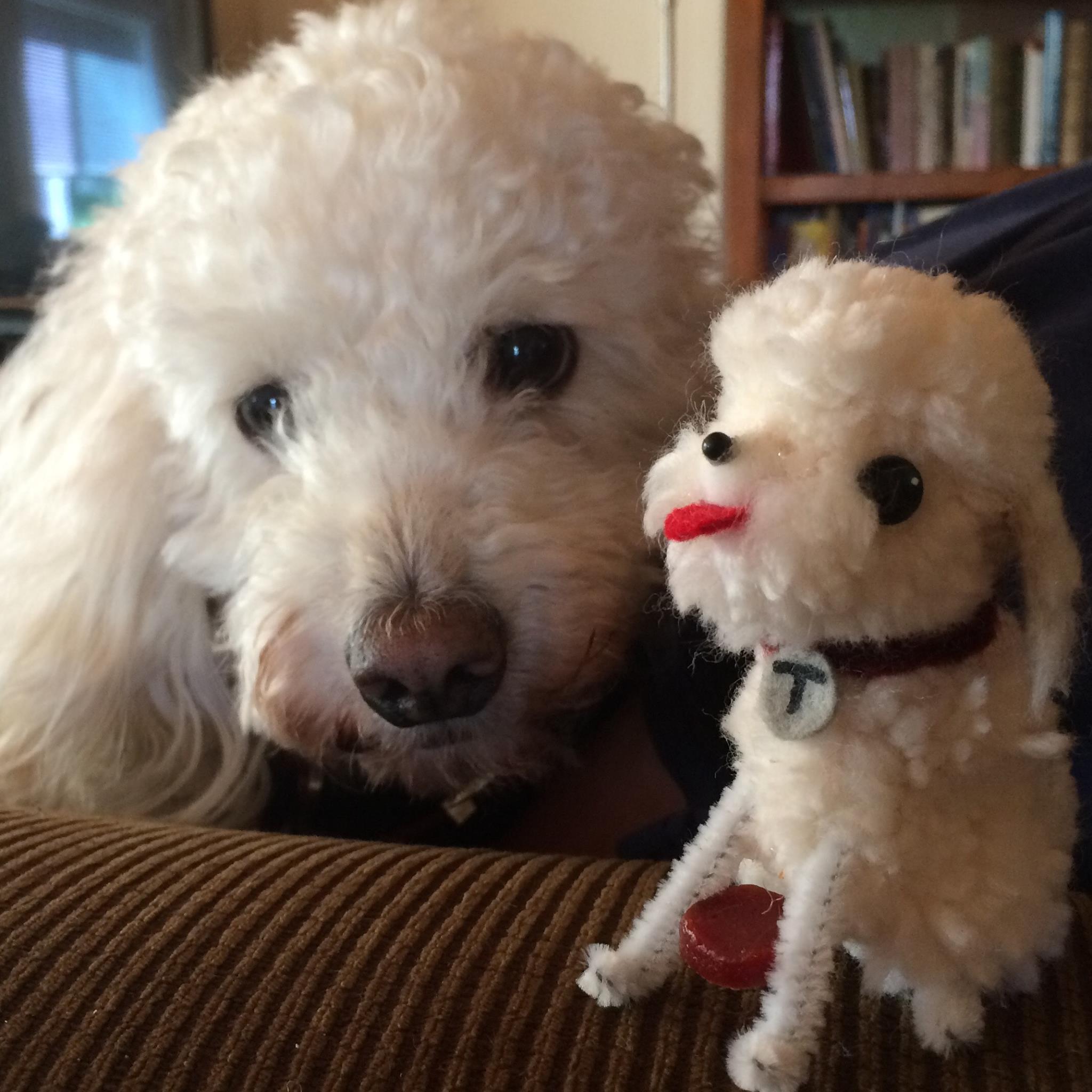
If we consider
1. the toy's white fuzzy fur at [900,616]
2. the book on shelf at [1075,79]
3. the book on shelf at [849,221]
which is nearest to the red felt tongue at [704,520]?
the toy's white fuzzy fur at [900,616]

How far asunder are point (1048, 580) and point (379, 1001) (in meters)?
0.28

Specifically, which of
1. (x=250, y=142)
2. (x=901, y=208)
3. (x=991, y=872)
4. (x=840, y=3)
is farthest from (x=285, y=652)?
(x=840, y=3)

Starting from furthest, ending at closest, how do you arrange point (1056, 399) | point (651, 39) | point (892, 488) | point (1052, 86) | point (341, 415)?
point (651, 39), point (1052, 86), point (341, 415), point (1056, 399), point (892, 488)

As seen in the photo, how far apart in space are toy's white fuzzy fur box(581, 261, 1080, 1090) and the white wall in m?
2.14

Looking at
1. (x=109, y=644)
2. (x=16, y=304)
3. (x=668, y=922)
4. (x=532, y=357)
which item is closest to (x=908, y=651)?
(x=668, y=922)

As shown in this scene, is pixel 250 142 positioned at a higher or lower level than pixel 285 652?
higher

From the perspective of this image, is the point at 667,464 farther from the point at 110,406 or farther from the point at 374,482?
the point at 110,406

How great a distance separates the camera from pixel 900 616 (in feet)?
1.06

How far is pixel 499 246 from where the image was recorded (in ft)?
2.35

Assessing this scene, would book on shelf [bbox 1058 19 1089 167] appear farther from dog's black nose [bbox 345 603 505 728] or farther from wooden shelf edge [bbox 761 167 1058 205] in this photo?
dog's black nose [bbox 345 603 505 728]

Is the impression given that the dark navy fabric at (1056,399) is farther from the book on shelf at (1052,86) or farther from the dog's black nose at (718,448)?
the book on shelf at (1052,86)

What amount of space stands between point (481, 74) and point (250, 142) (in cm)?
17

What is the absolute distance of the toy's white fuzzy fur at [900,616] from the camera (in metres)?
0.32

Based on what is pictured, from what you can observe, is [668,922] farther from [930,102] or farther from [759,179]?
[930,102]
